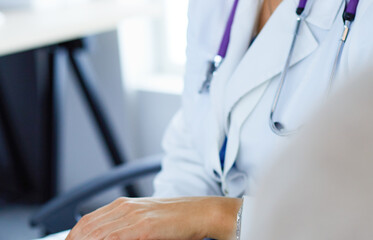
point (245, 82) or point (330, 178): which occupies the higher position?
point (330, 178)

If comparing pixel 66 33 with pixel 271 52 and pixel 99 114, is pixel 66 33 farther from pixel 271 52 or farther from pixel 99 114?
pixel 271 52

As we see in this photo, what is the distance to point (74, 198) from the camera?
942 millimetres

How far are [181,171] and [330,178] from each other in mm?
661

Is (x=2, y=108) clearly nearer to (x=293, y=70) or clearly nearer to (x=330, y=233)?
(x=293, y=70)

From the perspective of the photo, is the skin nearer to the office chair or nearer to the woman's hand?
the woman's hand

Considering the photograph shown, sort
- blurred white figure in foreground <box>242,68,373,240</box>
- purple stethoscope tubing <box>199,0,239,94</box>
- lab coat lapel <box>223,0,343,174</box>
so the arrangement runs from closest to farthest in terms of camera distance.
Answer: blurred white figure in foreground <box>242,68,373,240</box> < lab coat lapel <box>223,0,343,174</box> < purple stethoscope tubing <box>199,0,239,94</box>

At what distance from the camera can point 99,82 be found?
1.82 metres

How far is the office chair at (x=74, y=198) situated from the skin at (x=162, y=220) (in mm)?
336

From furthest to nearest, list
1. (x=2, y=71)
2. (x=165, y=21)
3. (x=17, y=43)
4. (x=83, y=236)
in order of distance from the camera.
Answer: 1. (x=2, y=71)
2. (x=165, y=21)
3. (x=17, y=43)
4. (x=83, y=236)

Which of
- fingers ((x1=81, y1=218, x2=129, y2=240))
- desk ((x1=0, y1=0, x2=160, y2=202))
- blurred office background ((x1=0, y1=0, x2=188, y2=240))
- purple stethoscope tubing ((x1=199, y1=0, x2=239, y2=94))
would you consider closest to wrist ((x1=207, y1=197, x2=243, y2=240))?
A: fingers ((x1=81, y1=218, x2=129, y2=240))

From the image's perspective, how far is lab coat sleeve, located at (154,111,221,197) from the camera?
801 millimetres

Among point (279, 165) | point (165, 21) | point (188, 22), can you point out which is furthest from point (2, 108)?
point (279, 165)

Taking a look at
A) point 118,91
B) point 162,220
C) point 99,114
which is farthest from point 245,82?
point 118,91

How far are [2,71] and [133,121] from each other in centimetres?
61
